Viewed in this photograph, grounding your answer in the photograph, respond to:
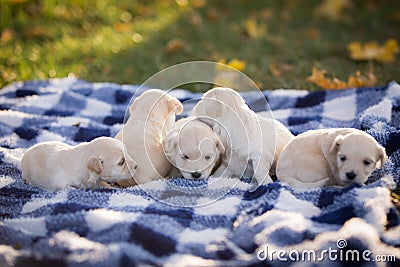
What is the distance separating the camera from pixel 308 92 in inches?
185

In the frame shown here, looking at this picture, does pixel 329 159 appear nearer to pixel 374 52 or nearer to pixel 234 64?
pixel 234 64

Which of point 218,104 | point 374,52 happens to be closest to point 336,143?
point 218,104

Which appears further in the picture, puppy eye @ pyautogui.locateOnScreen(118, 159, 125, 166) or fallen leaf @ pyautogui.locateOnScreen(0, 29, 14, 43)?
fallen leaf @ pyautogui.locateOnScreen(0, 29, 14, 43)

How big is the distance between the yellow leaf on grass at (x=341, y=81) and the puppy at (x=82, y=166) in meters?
2.41

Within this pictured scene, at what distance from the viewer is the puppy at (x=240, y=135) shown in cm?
318

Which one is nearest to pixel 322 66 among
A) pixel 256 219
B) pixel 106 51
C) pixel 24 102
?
pixel 106 51

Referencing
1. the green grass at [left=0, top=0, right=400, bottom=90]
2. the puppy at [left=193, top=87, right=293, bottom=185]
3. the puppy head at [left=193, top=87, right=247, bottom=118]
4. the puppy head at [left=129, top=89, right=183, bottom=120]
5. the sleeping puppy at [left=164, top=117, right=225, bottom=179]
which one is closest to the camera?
the sleeping puppy at [left=164, top=117, right=225, bottom=179]

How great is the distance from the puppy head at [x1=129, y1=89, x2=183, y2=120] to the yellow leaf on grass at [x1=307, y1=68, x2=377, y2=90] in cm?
190

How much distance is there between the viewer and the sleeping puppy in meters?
3.08

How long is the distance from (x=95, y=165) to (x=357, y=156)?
134 cm

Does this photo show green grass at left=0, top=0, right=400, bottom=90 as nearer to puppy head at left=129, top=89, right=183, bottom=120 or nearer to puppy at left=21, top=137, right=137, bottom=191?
puppy head at left=129, top=89, right=183, bottom=120

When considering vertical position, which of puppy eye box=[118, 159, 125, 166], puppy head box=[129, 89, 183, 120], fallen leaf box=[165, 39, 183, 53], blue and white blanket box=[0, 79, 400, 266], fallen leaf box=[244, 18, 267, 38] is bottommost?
blue and white blanket box=[0, 79, 400, 266]

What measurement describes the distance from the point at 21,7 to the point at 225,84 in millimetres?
2926

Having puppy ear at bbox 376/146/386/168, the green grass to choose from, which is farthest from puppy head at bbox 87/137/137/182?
the green grass
